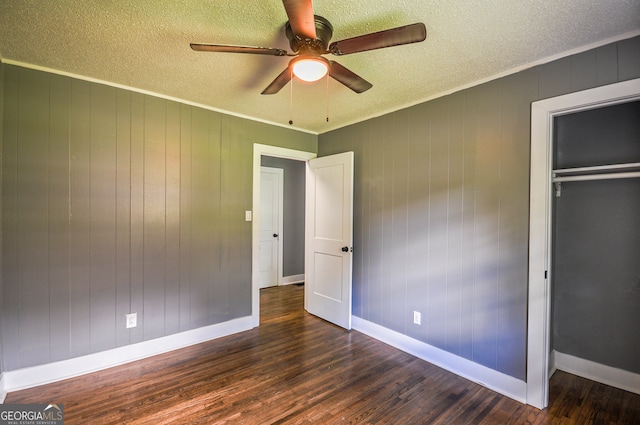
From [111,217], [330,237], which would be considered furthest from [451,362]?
[111,217]

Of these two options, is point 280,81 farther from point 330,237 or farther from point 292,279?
point 292,279

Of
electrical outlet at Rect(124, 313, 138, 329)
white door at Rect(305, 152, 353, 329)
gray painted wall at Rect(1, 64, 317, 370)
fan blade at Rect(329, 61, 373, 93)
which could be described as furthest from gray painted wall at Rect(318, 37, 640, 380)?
electrical outlet at Rect(124, 313, 138, 329)

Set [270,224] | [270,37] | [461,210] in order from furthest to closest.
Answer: [270,224], [461,210], [270,37]

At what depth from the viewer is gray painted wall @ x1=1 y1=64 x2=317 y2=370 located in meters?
2.23

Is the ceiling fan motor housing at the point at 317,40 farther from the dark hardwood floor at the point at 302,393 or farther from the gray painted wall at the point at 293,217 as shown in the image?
the gray painted wall at the point at 293,217

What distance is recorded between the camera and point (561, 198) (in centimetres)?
261

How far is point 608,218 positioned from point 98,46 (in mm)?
4065

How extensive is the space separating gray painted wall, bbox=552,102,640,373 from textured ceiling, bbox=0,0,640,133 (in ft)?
2.92

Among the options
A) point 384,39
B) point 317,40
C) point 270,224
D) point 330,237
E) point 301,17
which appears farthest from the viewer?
point 270,224

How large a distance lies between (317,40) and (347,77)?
1.10 feet

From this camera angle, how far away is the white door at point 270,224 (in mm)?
5250

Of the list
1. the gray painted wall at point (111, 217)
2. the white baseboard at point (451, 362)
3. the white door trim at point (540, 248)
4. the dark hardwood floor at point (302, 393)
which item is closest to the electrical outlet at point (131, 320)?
the gray painted wall at point (111, 217)

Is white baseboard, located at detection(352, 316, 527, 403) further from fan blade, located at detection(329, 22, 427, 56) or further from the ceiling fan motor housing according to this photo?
the ceiling fan motor housing

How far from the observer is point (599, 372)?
2389mm
